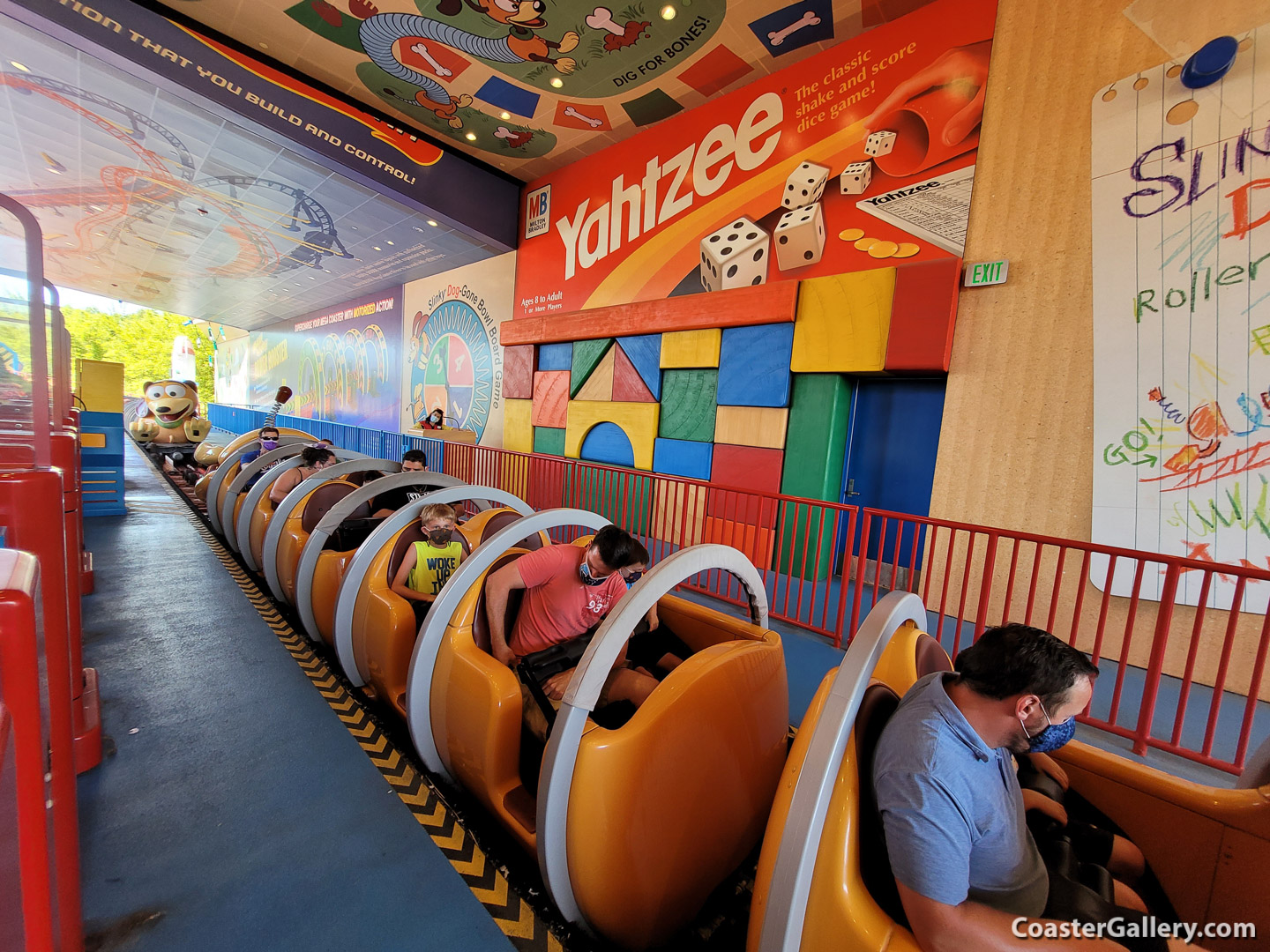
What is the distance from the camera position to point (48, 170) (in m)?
7.94

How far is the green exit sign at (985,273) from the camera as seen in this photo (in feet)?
12.5

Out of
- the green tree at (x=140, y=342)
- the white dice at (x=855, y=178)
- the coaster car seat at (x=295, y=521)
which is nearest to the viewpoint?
the coaster car seat at (x=295, y=521)

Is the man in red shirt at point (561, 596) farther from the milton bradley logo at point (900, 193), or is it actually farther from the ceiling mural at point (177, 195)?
the ceiling mural at point (177, 195)

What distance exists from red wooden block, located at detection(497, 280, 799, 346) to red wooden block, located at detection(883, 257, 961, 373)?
0.93 m

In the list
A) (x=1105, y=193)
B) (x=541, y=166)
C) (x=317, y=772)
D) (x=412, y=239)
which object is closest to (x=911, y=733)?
(x=317, y=772)

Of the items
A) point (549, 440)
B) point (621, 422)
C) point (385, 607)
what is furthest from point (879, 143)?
point (385, 607)

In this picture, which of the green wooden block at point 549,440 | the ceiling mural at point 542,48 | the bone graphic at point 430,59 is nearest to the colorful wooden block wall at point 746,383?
the green wooden block at point 549,440

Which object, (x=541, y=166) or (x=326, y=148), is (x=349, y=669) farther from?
(x=541, y=166)

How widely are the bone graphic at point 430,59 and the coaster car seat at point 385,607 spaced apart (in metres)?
5.29

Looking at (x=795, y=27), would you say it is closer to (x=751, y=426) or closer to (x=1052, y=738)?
(x=751, y=426)

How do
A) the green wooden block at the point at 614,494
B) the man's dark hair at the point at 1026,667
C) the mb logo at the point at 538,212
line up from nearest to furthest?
the man's dark hair at the point at 1026,667
the green wooden block at the point at 614,494
the mb logo at the point at 538,212

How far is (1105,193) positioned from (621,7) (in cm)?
415

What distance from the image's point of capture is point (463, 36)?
5141 mm

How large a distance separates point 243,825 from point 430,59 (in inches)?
268
